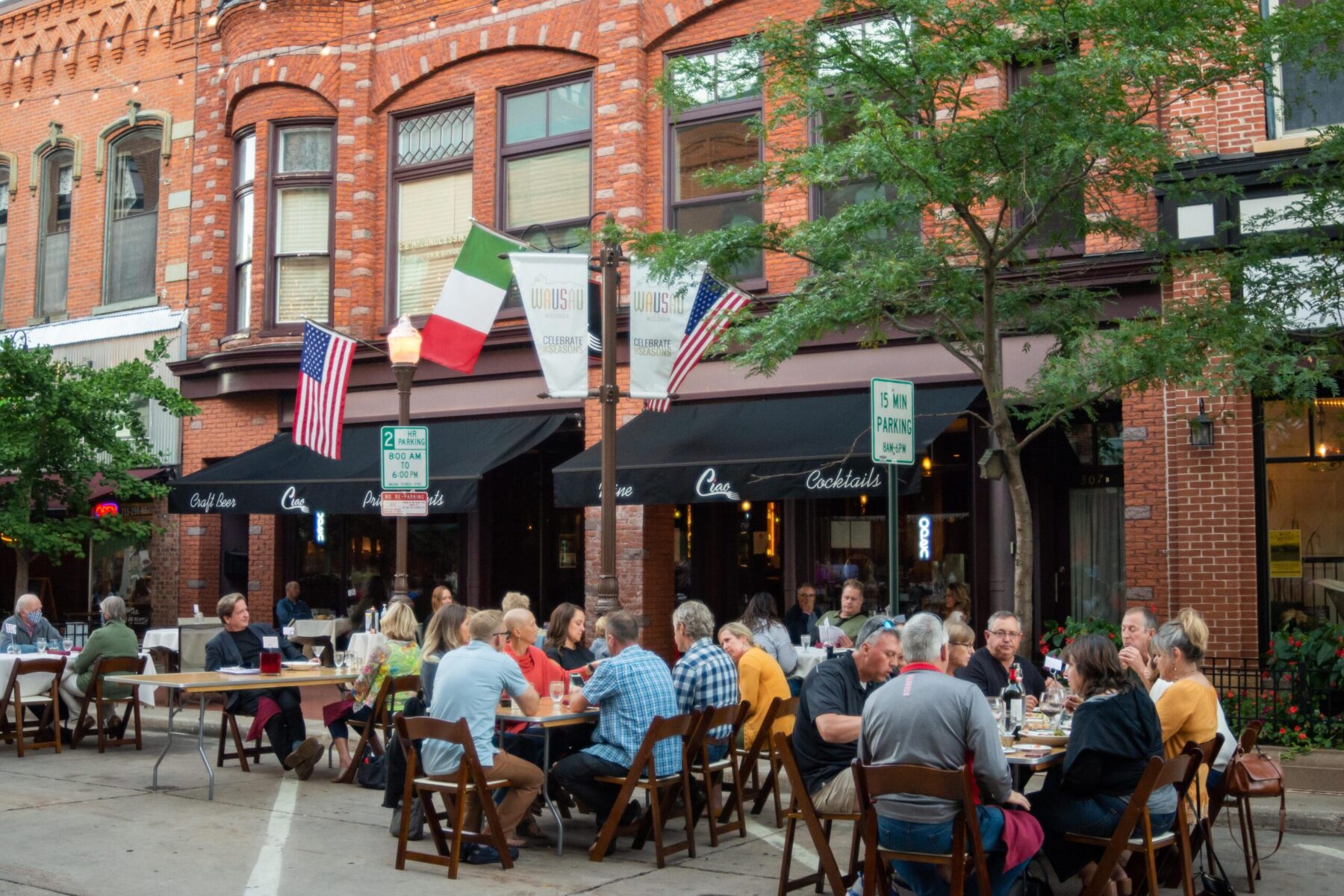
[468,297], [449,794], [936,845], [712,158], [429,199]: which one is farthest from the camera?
[429,199]

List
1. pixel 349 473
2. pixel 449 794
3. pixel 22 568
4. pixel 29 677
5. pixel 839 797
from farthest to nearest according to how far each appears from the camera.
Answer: pixel 22 568 < pixel 349 473 < pixel 29 677 < pixel 449 794 < pixel 839 797

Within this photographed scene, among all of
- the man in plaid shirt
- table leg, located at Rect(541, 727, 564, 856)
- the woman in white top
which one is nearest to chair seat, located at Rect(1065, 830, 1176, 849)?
the man in plaid shirt

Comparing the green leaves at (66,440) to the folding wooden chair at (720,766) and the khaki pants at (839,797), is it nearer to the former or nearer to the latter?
the folding wooden chair at (720,766)

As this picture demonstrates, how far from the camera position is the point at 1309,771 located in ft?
34.0

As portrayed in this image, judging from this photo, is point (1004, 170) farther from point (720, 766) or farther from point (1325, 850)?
point (1325, 850)

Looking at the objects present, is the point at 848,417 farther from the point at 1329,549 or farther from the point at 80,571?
the point at 80,571

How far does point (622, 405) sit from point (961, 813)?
11.2 m

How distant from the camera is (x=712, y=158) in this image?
16.7m

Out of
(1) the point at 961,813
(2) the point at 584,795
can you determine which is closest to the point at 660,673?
(2) the point at 584,795

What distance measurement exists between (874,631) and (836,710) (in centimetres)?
51

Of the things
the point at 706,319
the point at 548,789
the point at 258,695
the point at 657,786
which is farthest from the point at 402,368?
the point at 657,786

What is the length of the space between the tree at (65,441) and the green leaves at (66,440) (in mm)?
10

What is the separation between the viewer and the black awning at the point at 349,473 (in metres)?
16.3

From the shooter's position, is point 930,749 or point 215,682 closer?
point 930,749
